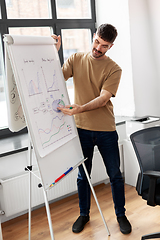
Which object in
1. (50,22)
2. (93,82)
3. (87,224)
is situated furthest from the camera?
(50,22)

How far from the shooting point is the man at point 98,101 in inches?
80.1

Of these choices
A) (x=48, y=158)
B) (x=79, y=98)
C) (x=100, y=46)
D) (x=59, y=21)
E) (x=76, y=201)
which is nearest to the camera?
(x=48, y=158)

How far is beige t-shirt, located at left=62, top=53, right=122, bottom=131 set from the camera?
2.11 meters

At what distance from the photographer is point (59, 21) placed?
3.19m

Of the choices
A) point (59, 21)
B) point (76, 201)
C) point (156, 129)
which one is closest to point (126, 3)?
point (59, 21)

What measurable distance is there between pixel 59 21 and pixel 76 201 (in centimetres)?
200

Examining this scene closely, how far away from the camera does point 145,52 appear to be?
11.2 ft

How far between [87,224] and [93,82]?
1223 millimetres

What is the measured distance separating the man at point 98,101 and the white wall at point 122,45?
1.26 m

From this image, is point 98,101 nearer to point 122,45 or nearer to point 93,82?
point 93,82

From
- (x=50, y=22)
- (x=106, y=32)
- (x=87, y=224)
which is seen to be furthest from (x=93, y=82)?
(x=50, y=22)

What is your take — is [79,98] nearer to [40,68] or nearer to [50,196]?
[40,68]

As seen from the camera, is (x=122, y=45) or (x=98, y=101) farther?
A: (x=122, y=45)

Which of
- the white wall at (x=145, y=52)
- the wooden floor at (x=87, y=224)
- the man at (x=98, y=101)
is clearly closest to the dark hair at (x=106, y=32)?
the man at (x=98, y=101)
